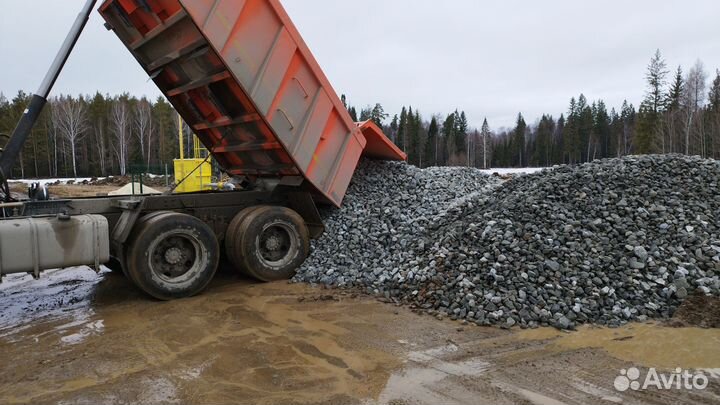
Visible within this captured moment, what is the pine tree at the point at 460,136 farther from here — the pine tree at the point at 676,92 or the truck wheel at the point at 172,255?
the truck wheel at the point at 172,255

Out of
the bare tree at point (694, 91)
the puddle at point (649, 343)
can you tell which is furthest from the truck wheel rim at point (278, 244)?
the bare tree at point (694, 91)

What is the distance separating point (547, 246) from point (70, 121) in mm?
51864

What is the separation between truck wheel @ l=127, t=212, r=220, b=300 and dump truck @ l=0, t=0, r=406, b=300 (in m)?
0.01

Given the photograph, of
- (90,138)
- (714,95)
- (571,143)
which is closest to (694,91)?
(714,95)

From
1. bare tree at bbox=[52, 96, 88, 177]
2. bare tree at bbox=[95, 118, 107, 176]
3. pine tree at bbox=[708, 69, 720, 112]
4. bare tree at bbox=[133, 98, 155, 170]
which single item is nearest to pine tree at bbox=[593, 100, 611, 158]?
pine tree at bbox=[708, 69, 720, 112]

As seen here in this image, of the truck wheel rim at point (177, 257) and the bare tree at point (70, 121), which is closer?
the truck wheel rim at point (177, 257)

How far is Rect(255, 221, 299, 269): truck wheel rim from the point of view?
22.3 ft

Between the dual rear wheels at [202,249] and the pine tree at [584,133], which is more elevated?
the pine tree at [584,133]

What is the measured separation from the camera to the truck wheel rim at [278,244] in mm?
6789

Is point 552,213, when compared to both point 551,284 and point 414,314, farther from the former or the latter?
point 414,314

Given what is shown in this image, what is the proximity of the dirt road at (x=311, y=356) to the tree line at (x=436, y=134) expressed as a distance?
51.8 feet

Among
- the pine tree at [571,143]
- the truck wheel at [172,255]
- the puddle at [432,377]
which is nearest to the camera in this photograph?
the puddle at [432,377]

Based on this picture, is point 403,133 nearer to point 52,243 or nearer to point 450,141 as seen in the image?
point 450,141

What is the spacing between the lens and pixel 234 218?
6.75 m
